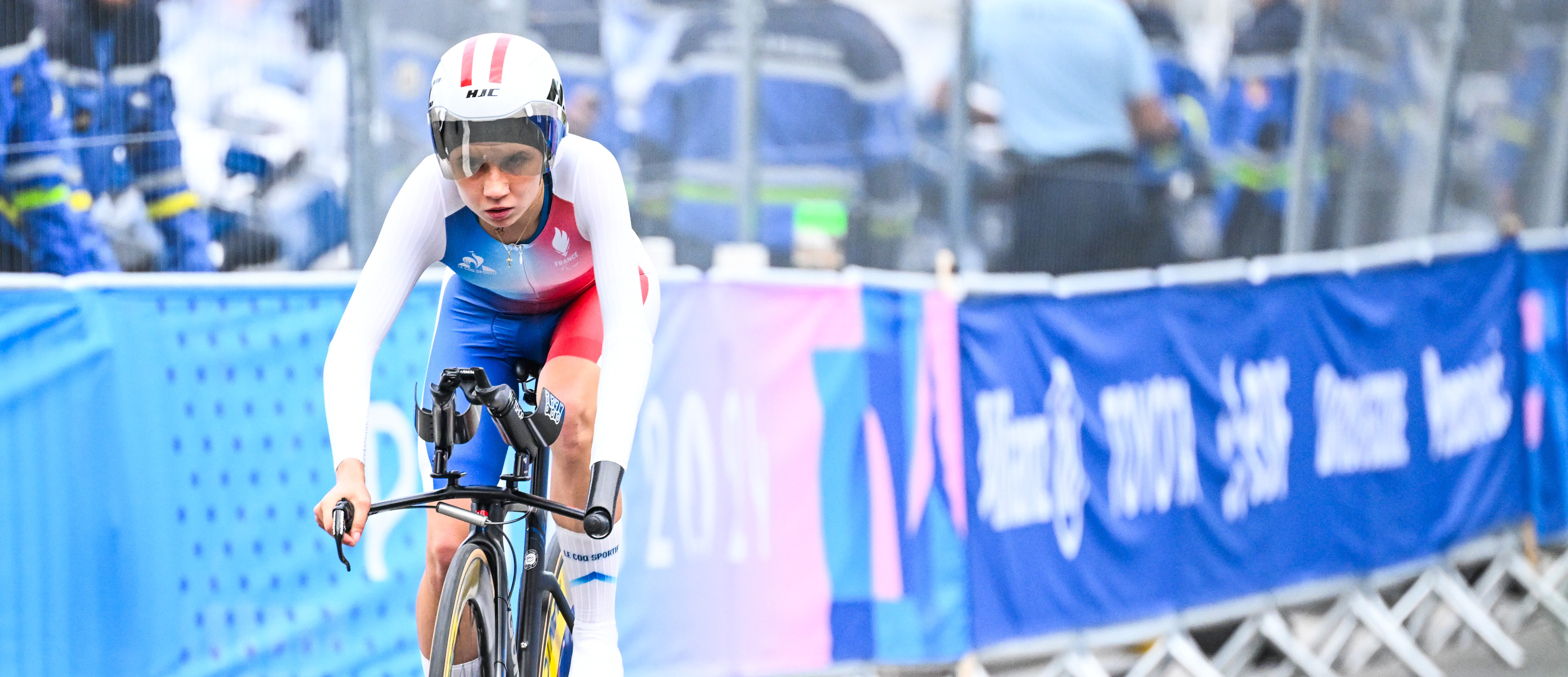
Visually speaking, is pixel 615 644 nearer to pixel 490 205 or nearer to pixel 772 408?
pixel 490 205

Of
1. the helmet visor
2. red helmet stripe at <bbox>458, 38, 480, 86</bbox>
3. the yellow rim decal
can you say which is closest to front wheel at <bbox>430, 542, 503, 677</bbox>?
the yellow rim decal

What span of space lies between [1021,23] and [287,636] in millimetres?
4936

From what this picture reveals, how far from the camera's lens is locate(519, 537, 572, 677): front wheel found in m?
3.95

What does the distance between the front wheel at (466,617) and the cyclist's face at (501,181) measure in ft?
2.60

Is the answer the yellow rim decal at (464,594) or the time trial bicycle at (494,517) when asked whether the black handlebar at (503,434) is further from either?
the yellow rim decal at (464,594)

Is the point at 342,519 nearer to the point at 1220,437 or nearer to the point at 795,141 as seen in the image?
the point at 795,141

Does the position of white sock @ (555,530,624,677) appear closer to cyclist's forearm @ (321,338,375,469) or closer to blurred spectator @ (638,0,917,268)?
cyclist's forearm @ (321,338,375,469)

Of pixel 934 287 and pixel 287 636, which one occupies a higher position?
pixel 934 287

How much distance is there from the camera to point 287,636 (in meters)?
5.09

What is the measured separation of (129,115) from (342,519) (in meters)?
3.16

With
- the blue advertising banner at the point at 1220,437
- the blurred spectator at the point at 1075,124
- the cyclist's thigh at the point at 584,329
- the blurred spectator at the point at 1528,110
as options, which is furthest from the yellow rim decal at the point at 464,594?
the blurred spectator at the point at 1528,110

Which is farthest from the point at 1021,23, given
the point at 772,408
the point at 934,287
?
the point at 772,408

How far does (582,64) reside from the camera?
283 inches

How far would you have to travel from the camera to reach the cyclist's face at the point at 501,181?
3646 millimetres
